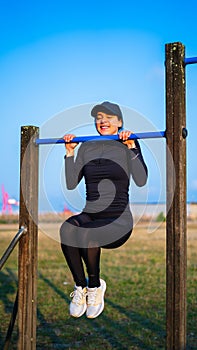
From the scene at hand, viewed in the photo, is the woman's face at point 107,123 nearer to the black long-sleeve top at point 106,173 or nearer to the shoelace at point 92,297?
the black long-sleeve top at point 106,173

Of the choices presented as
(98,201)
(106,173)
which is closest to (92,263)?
(98,201)

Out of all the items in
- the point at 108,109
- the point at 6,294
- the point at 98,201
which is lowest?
the point at 6,294

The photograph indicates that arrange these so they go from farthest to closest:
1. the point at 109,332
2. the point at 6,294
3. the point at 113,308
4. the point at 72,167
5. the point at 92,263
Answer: the point at 6,294 → the point at 113,308 → the point at 109,332 → the point at 72,167 → the point at 92,263

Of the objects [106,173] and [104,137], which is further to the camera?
[106,173]

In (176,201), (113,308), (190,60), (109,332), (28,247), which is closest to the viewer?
(176,201)

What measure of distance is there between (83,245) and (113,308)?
473cm

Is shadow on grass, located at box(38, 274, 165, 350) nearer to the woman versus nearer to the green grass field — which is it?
the green grass field

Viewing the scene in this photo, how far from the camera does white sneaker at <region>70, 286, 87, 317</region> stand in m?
4.29

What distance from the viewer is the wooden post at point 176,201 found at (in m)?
3.78

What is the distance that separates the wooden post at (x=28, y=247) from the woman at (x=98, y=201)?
0.29 m

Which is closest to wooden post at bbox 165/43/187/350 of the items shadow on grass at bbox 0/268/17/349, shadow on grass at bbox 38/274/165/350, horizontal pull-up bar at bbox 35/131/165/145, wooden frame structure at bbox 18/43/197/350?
wooden frame structure at bbox 18/43/197/350

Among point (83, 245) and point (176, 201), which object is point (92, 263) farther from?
point (176, 201)

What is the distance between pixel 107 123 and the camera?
4.69m

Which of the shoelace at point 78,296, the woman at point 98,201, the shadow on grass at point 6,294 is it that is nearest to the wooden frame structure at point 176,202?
the woman at point 98,201
